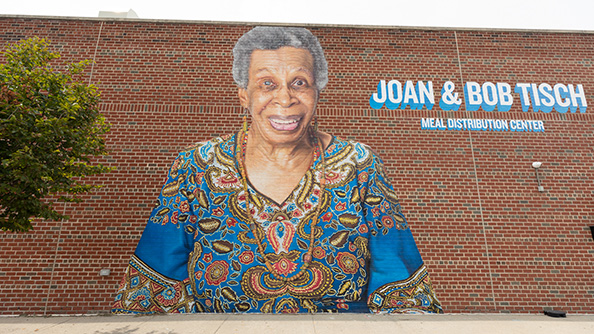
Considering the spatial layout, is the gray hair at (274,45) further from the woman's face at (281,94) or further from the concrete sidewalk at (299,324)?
the concrete sidewalk at (299,324)

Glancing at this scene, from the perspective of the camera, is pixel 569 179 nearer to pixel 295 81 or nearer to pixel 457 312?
pixel 457 312

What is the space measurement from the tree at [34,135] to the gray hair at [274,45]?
3015 millimetres

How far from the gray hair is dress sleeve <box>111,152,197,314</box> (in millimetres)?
2769

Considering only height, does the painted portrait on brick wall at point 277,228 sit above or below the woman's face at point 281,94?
below

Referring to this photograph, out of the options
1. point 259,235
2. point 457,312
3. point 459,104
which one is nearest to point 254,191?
point 259,235

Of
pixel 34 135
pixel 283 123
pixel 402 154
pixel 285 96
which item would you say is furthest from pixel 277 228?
pixel 34 135

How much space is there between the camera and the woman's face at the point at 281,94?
21.5 feet

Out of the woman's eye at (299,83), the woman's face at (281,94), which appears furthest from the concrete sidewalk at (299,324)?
the woman's eye at (299,83)

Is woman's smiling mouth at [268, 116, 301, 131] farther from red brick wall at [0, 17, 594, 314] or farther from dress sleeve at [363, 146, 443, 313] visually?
→ dress sleeve at [363, 146, 443, 313]

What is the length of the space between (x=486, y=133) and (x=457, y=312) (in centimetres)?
369

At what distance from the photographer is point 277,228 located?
5918 millimetres

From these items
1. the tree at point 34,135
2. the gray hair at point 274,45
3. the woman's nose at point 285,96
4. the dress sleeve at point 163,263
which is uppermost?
the gray hair at point 274,45

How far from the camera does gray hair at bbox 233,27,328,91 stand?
7016 millimetres

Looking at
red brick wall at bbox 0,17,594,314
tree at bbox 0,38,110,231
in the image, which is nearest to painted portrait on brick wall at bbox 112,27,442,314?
red brick wall at bbox 0,17,594,314
